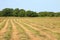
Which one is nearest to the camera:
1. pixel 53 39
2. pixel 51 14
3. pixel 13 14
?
pixel 53 39

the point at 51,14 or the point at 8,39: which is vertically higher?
the point at 8,39

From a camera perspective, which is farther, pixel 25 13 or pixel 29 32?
pixel 25 13

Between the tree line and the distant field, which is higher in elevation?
the distant field

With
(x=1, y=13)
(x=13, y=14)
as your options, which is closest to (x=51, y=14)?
(x=13, y=14)

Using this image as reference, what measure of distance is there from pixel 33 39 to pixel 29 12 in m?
118

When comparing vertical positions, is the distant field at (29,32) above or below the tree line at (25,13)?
above

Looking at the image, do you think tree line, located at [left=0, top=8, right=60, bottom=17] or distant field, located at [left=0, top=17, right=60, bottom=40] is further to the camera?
tree line, located at [left=0, top=8, right=60, bottom=17]

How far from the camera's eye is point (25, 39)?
11773 mm

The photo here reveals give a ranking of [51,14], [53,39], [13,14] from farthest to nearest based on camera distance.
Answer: [13,14] < [51,14] < [53,39]

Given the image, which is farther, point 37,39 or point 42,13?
point 42,13

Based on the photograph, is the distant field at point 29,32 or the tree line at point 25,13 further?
the tree line at point 25,13

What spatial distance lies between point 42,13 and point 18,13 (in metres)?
18.0

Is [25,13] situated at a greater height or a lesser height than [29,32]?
lesser

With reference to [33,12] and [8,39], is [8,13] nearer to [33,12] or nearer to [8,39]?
[33,12]
